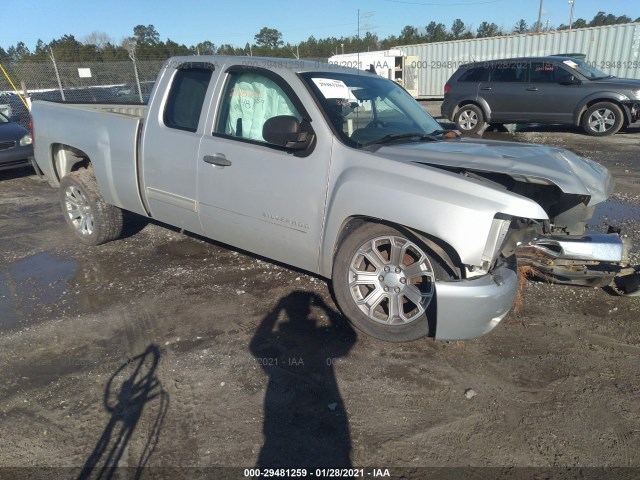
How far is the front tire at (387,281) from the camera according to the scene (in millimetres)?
3166

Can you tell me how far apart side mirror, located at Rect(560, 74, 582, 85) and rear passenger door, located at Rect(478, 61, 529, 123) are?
905mm

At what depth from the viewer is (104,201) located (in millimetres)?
5121

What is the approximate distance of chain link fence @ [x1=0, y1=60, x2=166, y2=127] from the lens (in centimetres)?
1542

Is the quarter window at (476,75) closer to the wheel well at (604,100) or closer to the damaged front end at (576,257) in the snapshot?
the wheel well at (604,100)

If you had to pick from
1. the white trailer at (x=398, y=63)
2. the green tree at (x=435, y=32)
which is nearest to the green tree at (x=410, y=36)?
the green tree at (x=435, y=32)

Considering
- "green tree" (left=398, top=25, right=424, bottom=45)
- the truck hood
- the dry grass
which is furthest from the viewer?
"green tree" (left=398, top=25, right=424, bottom=45)

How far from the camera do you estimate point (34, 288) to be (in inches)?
174

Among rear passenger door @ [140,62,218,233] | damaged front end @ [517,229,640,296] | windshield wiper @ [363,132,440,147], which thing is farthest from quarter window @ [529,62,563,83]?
rear passenger door @ [140,62,218,233]

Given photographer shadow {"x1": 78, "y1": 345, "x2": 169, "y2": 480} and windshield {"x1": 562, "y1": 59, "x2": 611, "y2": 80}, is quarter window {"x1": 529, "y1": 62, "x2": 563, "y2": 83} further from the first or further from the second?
photographer shadow {"x1": 78, "y1": 345, "x2": 169, "y2": 480}

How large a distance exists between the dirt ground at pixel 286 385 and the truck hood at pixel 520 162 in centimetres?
110

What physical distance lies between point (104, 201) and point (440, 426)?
13.7ft

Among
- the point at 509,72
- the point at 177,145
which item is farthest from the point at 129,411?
the point at 509,72

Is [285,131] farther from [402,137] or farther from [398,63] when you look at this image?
[398,63]

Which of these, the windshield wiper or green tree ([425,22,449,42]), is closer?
the windshield wiper
